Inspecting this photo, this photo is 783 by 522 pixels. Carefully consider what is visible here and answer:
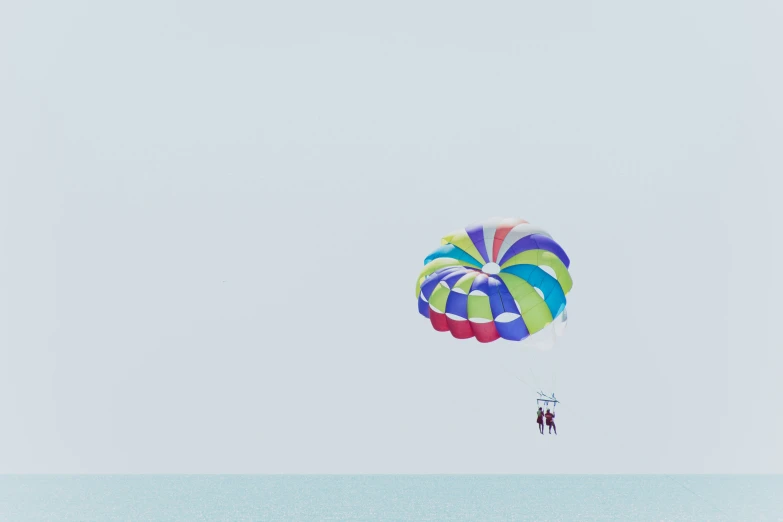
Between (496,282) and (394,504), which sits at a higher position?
(394,504)

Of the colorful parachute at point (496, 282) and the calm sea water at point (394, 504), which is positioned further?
the calm sea water at point (394, 504)

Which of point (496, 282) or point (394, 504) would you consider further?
point (394, 504)

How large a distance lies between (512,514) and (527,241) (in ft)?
204

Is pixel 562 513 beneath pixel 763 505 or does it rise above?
beneath

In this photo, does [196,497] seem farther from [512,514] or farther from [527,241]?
[527,241]

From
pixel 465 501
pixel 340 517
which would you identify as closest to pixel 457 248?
pixel 340 517

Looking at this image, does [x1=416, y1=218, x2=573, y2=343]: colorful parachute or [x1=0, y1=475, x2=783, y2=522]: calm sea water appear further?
[x1=0, y1=475, x2=783, y2=522]: calm sea water

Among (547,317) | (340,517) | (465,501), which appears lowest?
(547,317)

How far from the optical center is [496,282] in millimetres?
28891

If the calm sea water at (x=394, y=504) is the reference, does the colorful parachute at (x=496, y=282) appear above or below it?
below

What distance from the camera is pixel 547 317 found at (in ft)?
94.8

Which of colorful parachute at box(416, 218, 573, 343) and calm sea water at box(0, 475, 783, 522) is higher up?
calm sea water at box(0, 475, 783, 522)

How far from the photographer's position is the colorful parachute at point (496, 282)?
28.8 meters

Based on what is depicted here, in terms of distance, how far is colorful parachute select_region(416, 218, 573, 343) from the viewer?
28844 mm
